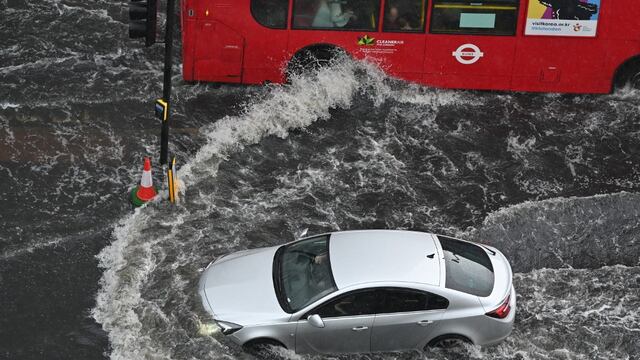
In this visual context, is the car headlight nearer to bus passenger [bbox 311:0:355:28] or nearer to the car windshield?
the car windshield

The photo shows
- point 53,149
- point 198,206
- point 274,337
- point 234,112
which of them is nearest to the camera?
point 274,337

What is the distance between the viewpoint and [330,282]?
9.59 meters

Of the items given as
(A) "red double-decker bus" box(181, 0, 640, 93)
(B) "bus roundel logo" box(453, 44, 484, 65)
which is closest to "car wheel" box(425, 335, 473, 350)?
(A) "red double-decker bus" box(181, 0, 640, 93)

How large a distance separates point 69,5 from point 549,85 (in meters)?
10.3

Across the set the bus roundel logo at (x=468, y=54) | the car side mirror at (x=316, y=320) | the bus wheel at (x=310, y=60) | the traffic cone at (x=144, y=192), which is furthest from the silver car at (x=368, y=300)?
the bus roundel logo at (x=468, y=54)

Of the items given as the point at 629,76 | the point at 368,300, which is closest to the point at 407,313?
the point at 368,300

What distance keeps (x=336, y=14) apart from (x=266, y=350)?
726 cm

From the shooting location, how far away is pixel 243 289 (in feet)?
32.3

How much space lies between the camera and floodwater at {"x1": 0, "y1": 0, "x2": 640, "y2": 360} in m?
10.6

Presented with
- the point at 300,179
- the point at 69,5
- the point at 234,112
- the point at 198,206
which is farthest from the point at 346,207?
the point at 69,5

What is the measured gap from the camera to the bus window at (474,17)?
14.8 m

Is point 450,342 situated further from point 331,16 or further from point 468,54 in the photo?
point 331,16

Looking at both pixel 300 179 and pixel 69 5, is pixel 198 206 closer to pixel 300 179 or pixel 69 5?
pixel 300 179

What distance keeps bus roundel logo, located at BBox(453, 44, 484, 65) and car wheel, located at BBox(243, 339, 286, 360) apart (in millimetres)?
7467
